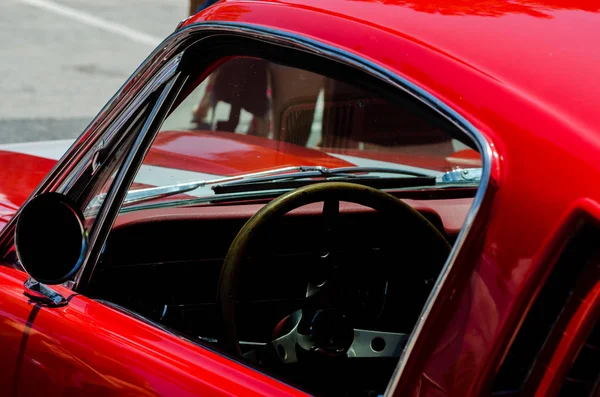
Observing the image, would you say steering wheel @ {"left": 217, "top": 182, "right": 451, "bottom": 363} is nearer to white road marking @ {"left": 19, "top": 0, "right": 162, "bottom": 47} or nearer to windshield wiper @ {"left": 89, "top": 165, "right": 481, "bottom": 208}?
windshield wiper @ {"left": 89, "top": 165, "right": 481, "bottom": 208}

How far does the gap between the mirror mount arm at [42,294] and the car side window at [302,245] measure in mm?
139

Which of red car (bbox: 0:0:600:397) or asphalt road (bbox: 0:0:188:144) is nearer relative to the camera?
red car (bbox: 0:0:600:397)

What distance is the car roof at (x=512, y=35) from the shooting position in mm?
1324

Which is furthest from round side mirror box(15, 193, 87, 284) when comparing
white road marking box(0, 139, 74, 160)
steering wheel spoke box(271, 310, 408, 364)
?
white road marking box(0, 139, 74, 160)

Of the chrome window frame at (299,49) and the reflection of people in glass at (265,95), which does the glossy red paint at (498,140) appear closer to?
the chrome window frame at (299,49)

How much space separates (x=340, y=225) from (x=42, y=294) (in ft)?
2.35

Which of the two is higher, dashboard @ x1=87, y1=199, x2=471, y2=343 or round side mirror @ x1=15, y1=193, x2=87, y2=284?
round side mirror @ x1=15, y1=193, x2=87, y2=284

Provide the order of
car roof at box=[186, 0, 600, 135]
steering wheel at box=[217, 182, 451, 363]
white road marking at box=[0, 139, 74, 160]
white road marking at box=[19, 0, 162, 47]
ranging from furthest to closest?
white road marking at box=[19, 0, 162, 47]
white road marking at box=[0, 139, 74, 160]
steering wheel at box=[217, 182, 451, 363]
car roof at box=[186, 0, 600, 135]

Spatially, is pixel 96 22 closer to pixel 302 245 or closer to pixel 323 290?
pixel 302 245

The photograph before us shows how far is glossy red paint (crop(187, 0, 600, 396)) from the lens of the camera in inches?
47.8

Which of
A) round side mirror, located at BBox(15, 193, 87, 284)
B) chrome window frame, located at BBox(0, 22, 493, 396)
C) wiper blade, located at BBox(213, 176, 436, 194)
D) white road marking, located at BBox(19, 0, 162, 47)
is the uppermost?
chrome window frame, located at BBox(0, 22, 493, 396)

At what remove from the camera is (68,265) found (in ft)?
6.15

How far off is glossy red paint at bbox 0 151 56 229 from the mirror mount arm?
39 centimetres

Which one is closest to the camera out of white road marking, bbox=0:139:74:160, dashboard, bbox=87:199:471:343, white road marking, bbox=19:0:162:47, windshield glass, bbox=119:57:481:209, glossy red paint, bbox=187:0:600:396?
glossy red paint, bbox=187:0:600:396
